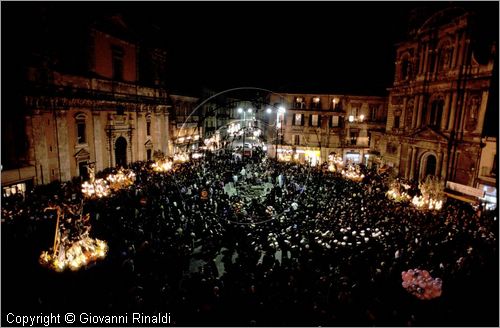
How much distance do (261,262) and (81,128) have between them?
1909cm

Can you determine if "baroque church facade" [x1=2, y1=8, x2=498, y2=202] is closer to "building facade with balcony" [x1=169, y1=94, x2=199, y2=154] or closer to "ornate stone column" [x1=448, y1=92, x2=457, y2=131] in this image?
"ornate stone column" [x1=448, y1=92, x2=457, y2=131]

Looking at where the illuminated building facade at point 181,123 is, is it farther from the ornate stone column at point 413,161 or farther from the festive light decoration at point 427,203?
the festive light decoration at point 427,203

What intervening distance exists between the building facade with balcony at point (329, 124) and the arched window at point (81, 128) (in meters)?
21.3

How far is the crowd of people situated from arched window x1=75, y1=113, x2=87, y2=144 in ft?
23.4

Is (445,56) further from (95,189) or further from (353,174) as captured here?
(95,189)

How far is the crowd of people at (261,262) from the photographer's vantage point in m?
8.19

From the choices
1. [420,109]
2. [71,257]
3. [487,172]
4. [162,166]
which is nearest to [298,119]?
[420,109]

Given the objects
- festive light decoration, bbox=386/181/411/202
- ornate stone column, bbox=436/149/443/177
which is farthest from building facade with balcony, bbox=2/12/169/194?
ornate stone column, bbox=436/149/443/177

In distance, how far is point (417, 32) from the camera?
25.0m

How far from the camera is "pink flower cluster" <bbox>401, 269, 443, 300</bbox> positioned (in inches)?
347

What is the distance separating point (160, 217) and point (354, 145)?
29536mm

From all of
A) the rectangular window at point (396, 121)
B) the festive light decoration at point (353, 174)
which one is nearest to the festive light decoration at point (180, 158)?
the festive light decoration at point (353, 174)

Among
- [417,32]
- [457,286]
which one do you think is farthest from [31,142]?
[417,32]

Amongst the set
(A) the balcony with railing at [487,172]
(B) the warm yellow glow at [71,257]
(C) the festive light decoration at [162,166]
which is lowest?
(B) the warm yellow glow at [71,257]
